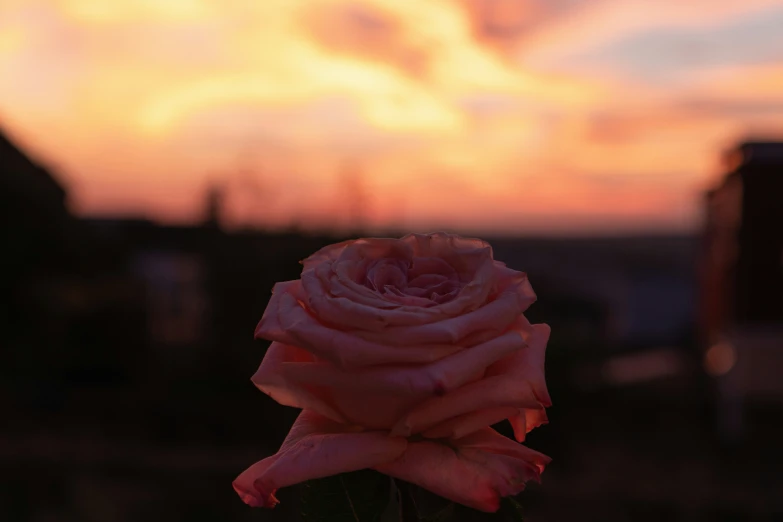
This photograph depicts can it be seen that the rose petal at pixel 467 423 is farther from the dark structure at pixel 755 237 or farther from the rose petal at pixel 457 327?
the dark structure at pixel 755 237

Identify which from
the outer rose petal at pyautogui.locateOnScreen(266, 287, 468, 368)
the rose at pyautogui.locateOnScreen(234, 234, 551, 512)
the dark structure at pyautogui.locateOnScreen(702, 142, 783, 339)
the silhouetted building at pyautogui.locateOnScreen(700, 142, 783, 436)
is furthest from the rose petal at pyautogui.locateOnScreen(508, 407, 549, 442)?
the dark structure at pyautogui.locateOnScreen(702, 142, 783, 339)

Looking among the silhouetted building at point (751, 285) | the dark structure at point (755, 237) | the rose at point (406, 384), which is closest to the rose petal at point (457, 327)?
the rose at point (406, 384)

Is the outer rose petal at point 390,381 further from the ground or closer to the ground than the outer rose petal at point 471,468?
further from the ground

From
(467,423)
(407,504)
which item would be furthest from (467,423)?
(407,504)

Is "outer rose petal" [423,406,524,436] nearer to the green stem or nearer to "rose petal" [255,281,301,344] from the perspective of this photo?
the green stem

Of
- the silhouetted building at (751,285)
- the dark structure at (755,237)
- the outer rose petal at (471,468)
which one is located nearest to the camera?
the outer rose petal at (471,468)

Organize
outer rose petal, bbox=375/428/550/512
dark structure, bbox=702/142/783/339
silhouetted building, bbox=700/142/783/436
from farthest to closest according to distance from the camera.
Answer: dark structure, bbox=702/142/783/339, silhouetted building, bbox=700/142/783/436, outer rose petal, bbox=375/428/550/512
